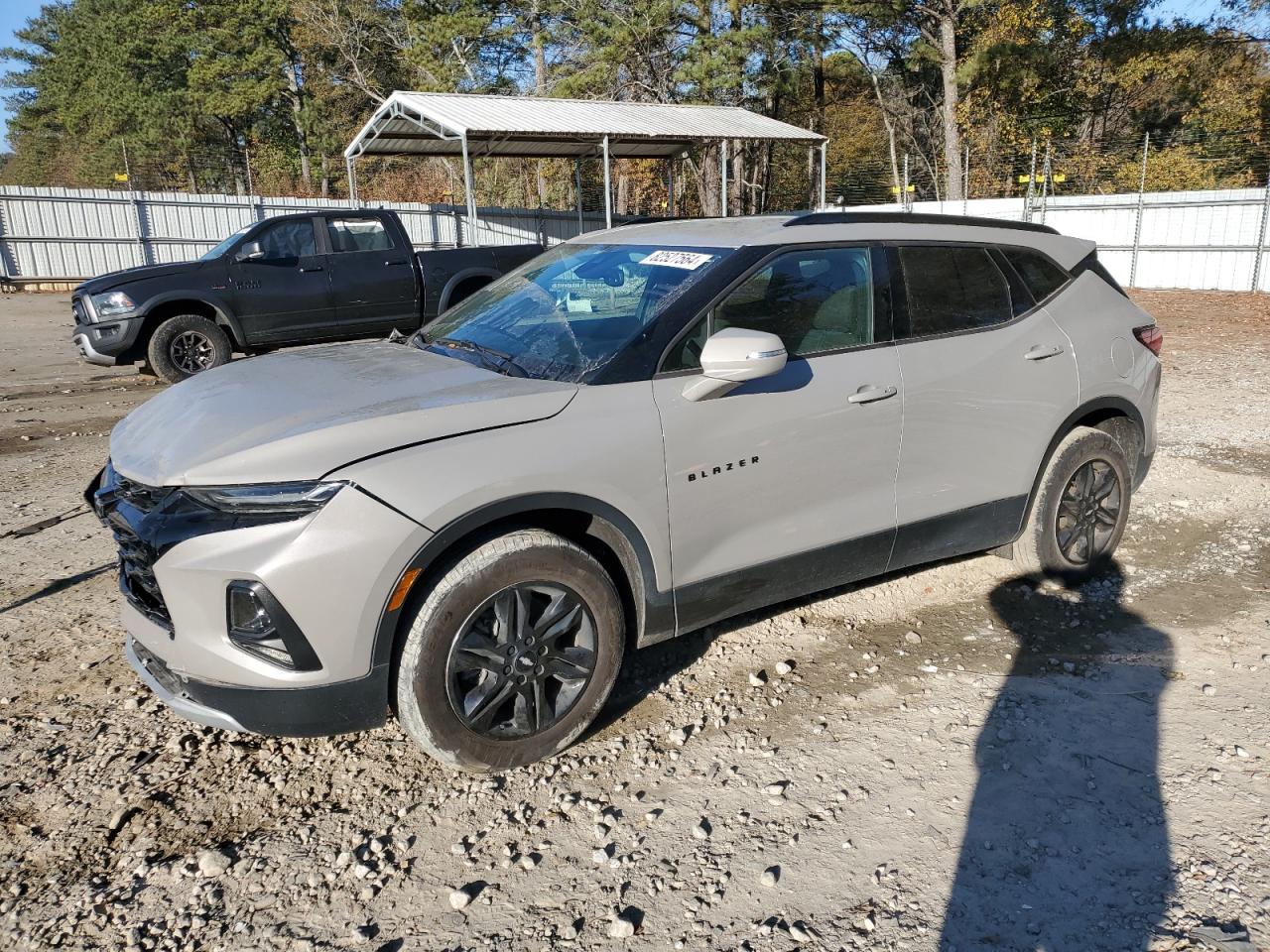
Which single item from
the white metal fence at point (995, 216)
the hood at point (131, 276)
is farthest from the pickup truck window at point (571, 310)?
the white metal fence at point (995, 216)

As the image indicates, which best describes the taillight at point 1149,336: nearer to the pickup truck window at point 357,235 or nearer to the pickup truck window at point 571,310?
the pickup truck window at point 571,310

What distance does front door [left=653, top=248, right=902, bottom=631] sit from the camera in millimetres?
3264

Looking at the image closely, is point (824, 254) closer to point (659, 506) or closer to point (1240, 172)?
point (659, 506)

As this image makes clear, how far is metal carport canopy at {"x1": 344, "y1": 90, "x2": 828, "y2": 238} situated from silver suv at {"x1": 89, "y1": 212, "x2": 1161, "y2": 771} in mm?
13382

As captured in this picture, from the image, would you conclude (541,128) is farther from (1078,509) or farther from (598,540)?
(598,540)

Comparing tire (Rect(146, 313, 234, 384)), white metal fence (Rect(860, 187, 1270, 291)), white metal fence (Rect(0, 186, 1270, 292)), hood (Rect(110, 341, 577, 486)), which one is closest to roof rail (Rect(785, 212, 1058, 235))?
hood (Rect(110, 341, 577, 486))

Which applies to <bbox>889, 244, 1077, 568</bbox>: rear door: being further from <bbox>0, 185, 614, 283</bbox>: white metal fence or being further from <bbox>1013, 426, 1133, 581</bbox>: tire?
<bbox>0, 185, 614, 283</bbox>: white metal fence

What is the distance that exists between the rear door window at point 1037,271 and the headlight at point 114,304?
864 centimetres

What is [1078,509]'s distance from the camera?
4578 millimetres

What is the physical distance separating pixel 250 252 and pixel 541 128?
854 centimetres

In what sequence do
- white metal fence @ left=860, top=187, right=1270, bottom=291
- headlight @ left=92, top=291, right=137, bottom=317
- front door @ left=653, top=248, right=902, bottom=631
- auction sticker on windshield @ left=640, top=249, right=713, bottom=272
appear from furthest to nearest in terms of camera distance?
white metal fence @ left=860, top=187, right=1270, bottom=291, headlight @ left=92, top=291, right=137, bottom=317, auction sticker on windshield @ left=640, top=249, right=713, bottom=272, front door @ left=653, top=248, right=902, bottom=631

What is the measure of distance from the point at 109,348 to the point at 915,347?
28.4ft

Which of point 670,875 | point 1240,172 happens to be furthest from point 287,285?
point 1240,172

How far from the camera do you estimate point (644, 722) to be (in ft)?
11.2
